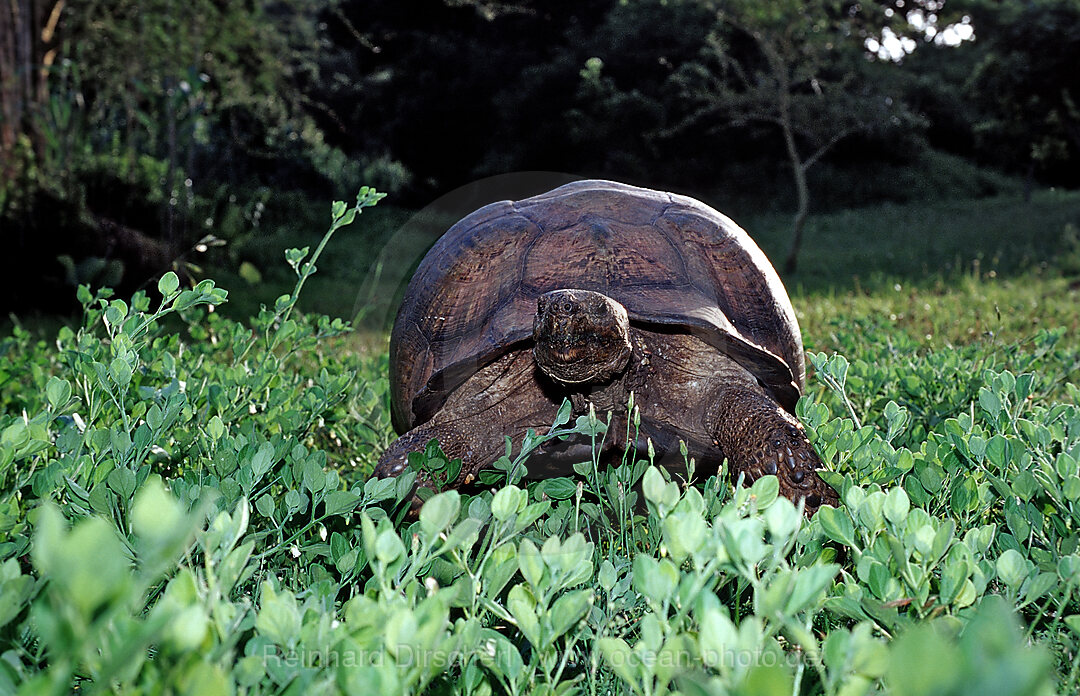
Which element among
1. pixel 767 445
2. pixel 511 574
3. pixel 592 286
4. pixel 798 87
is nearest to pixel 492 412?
pixel 592 286

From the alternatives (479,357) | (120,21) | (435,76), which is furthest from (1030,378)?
(435,76)

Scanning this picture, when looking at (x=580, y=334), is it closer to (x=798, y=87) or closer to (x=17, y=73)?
(x=17, y=73)

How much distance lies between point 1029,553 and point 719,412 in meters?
0.99

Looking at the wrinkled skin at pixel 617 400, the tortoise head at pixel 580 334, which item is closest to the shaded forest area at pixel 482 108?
the wrinkled skin at pixel 617 400

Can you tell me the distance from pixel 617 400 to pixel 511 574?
4.57 feet

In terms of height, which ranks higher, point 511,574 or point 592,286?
point 511,574

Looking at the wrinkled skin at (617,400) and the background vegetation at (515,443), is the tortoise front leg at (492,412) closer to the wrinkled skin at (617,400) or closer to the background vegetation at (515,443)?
the wrinkled skin at (617,400)

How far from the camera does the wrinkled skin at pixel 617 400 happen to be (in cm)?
185

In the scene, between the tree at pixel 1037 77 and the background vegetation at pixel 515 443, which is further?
the tree at pixel 1037 77

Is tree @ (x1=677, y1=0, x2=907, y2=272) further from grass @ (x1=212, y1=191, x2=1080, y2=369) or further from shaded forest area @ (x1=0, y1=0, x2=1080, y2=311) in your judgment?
grass @ (x1=212, y1=191, x2=1080, y2=369)

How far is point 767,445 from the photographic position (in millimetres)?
1880

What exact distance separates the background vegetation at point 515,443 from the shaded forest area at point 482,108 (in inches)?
2.8

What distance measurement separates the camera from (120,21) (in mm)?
9586

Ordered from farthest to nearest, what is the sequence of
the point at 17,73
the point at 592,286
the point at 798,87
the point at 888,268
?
the point at 798,87, the point at 888,268, the point at 17,73, the point at 592,286
